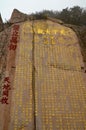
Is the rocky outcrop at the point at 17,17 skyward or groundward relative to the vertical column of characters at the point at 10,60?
skyward

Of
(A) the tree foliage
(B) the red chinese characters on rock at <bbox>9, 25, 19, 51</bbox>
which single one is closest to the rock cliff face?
(B) the red chinese characters on rock at <bbox>9, 25, 19, 51</bbox>

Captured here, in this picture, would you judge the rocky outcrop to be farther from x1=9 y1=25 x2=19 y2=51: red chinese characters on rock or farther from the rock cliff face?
x1=9 y1=25 x2=19 y2=51: red chinese characters on rock

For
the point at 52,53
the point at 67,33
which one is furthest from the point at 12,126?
the point at 67,33

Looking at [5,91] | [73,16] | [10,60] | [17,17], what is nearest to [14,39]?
[10,60]

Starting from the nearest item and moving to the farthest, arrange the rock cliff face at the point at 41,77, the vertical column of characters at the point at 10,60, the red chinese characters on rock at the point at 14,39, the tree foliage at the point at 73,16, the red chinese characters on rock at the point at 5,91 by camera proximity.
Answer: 1. the rock cliff face at the point at 41,77
2. the red chinese characters on rock at the point at 5,91
3. the vertical column of characters at the point at 10,60
4. the red chinese characters on rock at the point at 14,39
5. the tree foliage at the point at 73,16

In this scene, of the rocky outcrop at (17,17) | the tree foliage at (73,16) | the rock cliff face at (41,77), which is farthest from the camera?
the tree foliage at (73,16)

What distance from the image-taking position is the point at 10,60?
19.8 ft

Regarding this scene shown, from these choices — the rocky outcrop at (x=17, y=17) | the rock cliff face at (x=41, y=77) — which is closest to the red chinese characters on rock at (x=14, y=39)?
the rock cliff face at (x=41, y=77)

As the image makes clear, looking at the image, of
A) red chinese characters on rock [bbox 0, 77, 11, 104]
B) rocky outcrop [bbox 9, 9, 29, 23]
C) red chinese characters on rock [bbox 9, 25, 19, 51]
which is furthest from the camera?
rocky outcrop [bbox 9, 9, 29, 23]

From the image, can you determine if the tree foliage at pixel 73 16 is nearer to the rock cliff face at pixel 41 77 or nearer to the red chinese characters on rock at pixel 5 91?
the rock cliff face at pixel 41 77

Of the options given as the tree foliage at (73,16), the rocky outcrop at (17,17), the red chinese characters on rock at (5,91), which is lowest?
the red chinese characters on rock at (5,91)

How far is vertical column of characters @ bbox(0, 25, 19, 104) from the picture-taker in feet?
16.9

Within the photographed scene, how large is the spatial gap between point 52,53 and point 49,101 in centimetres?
174

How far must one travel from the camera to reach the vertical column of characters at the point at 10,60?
16.9 ft
